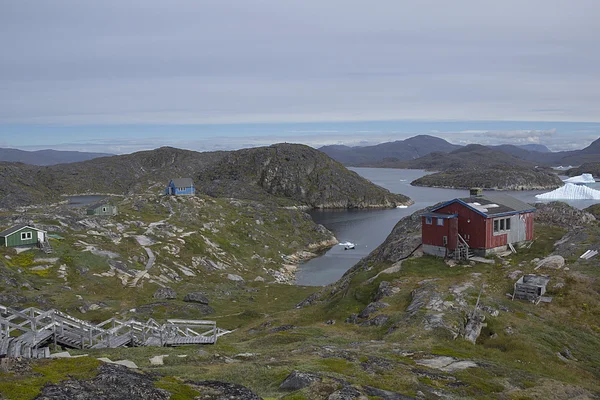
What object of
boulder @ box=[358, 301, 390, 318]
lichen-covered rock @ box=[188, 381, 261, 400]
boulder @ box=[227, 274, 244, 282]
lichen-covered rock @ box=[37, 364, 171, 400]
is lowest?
boulder @ box=[227, 274, 244, 282]

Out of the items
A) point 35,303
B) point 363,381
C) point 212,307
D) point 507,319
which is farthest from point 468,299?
point 35,303

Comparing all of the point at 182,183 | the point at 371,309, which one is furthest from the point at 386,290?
the point at 182,183

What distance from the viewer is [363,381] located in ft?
61.5

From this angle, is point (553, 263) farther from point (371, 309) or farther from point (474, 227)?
point (371, 309)

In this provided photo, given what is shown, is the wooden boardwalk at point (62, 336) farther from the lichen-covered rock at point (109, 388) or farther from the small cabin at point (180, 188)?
the small cabin at point (180, 188)

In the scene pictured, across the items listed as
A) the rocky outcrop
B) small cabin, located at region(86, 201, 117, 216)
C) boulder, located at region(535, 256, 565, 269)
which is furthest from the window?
small cabin, located at region(86, 201, 117, 216)

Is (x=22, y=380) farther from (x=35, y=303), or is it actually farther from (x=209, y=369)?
(x=35, y=303)

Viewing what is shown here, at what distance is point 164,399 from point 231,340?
2220cm

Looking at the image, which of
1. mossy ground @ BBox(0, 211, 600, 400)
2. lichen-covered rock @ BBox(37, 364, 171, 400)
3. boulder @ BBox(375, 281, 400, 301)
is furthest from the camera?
boulder @ BBox(375, 281, 400, 301)

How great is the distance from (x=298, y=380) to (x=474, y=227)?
3428 cm

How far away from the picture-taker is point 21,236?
67.6 metres

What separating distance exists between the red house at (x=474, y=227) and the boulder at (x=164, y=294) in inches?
1325

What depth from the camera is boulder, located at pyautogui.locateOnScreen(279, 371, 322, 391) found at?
1700cm

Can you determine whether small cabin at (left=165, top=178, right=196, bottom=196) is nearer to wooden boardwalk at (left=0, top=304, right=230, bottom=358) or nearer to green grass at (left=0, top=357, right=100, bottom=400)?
wooden boardwalk at (left=0, top=304, right=230, bottom=358)
